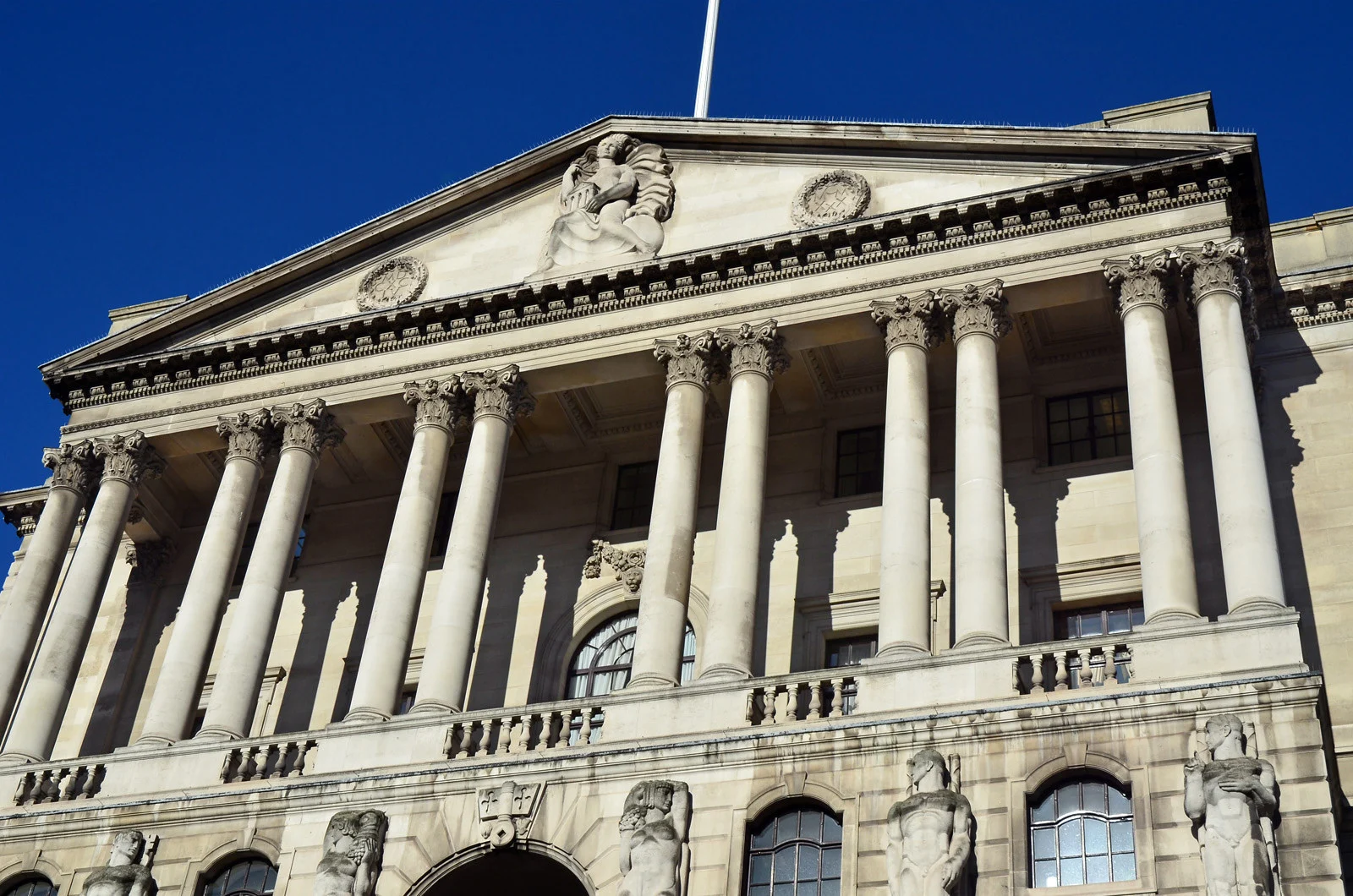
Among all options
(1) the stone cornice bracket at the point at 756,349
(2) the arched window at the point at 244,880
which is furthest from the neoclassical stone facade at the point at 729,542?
(1) the stone cornice bracket at the point at 756,349

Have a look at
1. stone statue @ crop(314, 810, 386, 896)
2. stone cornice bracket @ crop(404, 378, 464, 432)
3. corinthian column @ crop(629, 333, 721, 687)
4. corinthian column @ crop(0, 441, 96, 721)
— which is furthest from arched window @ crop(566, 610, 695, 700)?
corinthian column @ crop(0, 441, 96, 721)

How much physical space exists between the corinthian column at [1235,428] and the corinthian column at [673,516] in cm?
946

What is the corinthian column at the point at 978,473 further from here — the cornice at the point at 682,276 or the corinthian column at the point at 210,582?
the corinthian column at the point at 210,582

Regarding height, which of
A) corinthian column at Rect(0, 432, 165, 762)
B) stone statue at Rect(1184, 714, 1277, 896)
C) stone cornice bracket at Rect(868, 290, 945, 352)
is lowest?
stone statue at Rect(1184, 714, 1277, 896)

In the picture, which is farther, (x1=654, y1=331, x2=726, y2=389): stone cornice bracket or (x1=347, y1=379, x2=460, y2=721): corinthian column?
(x1=654, y1=331, x2=726, y2=389): stone cornice bracket

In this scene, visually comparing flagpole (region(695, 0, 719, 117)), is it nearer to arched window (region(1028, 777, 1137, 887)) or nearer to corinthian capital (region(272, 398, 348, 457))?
corinthian capital (region(272, 398, 348, 457))

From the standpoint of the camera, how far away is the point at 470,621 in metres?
33.7

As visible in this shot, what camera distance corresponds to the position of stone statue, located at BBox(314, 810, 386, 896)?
29016 mm

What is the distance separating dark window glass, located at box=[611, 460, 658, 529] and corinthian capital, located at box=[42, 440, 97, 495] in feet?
38.6

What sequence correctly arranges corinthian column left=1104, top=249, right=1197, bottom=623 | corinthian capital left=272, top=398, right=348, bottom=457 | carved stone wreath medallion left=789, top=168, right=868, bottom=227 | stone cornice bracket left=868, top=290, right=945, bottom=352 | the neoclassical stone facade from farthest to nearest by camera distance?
corinthian capital left=272, top=398, right=348, bottom=457 < carved stone wreath medallion left=789, top=168, right=868, bottom=227 < stone cornice bracket left=868, top=290, right=945, bottom=352 < corinthian column left=1104, top=249, right=1197, bottom=623 < the neoclassical stone facade

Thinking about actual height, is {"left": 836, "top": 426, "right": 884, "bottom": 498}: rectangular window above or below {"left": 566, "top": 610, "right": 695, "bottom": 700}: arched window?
above

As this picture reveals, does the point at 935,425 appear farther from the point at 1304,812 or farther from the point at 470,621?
the point at 1304,812

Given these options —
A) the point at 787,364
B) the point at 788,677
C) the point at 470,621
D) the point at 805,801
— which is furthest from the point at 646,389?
the point at 805,801

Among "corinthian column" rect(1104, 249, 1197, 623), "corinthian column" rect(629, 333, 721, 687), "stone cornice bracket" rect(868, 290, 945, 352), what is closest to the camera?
"corinthian column" rect(1104, 249, 1197, 623)
